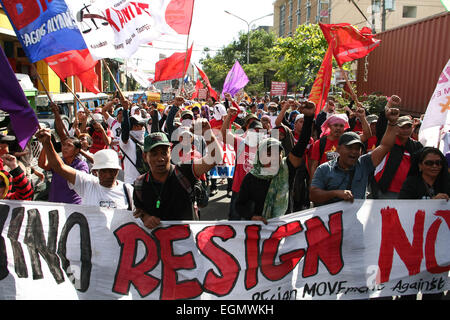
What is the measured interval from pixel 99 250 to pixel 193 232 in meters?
0.74

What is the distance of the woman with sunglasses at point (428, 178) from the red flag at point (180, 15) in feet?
13.3

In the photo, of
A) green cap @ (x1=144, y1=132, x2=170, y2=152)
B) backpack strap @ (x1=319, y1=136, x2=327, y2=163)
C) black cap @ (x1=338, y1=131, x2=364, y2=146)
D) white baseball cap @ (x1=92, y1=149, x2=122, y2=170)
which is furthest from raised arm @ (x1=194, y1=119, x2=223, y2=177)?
backpack strap @ (x1=319, y1=136, x2=327, y2=163)

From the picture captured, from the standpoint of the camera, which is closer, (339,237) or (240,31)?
(339,237)

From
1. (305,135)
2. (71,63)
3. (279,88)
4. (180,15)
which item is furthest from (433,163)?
(279,88)

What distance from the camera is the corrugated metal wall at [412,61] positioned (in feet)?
40.7

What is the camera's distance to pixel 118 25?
5.91m

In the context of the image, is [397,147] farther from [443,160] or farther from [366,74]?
[366,74]

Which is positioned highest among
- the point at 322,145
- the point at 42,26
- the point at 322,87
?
the point at 42,26

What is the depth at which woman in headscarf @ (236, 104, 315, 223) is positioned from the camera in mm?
3369

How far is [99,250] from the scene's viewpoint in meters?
3.29

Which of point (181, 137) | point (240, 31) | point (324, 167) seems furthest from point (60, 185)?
point (240, 31)

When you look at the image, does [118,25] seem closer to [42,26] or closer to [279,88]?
[42,26]

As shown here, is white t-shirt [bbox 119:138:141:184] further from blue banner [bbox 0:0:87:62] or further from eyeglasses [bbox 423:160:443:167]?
eyeglasses [bbox 423:160:443:167]

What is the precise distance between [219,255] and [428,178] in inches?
76.4
